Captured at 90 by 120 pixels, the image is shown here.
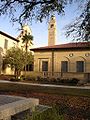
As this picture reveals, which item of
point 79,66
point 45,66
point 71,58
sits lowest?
point 79,66

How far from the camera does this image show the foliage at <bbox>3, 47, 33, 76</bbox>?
44812mm

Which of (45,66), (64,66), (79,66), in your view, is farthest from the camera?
(45,66)

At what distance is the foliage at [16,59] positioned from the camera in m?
44.8

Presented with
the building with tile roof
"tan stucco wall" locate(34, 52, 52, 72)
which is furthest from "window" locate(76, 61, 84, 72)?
"tan stucco wall" locate(34, 52, 52, 72)

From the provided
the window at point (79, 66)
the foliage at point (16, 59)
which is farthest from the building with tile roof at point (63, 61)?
the foliage at point (16, 59)

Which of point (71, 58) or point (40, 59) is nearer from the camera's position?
point (71, 58)

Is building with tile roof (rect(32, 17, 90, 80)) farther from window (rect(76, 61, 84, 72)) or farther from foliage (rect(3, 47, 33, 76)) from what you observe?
foliage (rect(3, 47, 33, 76))

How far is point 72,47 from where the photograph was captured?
137 ft

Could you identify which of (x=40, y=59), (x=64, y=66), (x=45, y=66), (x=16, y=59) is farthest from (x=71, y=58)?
(x=16, y=59)

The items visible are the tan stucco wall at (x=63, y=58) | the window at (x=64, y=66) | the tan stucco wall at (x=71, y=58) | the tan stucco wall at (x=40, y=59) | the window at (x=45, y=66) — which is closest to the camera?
the tan stucco wall at (x=71, y=58)

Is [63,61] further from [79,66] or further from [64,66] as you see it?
[79,66]

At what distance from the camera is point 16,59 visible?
45375mm

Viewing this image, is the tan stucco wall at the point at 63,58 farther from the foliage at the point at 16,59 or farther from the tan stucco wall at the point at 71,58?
the foliage at the point at 16,59

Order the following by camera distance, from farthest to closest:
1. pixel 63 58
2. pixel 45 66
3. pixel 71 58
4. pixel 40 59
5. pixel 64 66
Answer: pixel 40 59 < pixel 45 66 < pixel 63 58 < pixel 64 66 < pixel 71 58
